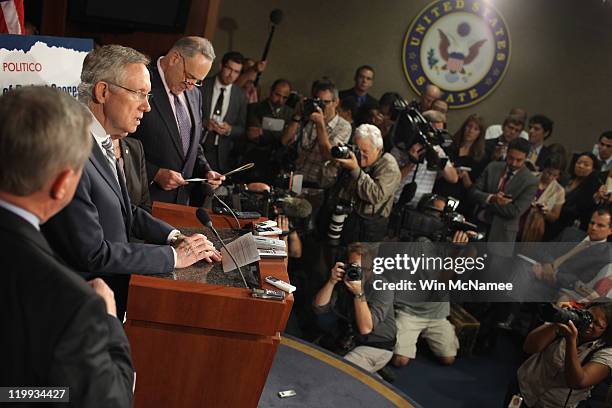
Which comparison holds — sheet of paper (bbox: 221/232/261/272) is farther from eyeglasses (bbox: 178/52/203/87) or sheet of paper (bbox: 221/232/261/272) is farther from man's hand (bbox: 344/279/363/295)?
man's hand (bbox: 344/279/363/295)

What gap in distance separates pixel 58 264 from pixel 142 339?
0.87 m

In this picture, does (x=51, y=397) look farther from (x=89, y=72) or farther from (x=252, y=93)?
(x=252, y=93)

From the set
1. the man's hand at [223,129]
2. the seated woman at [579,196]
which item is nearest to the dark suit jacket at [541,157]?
the seated woman at [579,196]

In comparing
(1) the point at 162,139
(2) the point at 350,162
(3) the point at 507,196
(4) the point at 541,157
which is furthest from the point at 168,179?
(4) the point at 541,157

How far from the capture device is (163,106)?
3.00 m

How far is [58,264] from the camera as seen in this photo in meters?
1.18

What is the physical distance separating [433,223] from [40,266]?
323cm

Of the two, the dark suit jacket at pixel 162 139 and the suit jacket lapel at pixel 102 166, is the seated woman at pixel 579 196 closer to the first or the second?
the dark suit jacket at pixel 162 139

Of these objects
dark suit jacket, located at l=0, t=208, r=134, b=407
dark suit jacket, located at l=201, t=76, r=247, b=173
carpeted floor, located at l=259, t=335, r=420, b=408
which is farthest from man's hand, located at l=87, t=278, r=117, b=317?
dark suit jacket, located at l=201, t=76, r=247, b=173

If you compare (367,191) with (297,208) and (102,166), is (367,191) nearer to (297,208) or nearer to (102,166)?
(297,208)

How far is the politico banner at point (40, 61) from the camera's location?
2586 mm

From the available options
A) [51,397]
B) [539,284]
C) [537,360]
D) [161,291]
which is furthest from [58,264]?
[539,284]

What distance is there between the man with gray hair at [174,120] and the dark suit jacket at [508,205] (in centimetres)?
228

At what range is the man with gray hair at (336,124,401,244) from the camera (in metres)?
3.98
